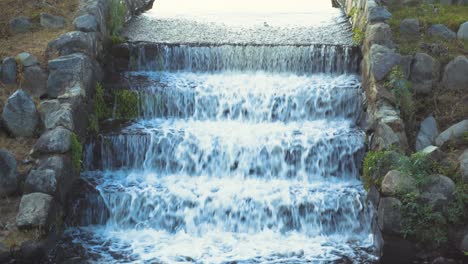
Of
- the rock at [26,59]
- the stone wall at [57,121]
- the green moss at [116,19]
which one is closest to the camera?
the stone wall at [57,121]

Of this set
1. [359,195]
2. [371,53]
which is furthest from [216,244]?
[371,53]

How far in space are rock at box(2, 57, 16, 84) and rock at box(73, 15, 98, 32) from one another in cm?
147

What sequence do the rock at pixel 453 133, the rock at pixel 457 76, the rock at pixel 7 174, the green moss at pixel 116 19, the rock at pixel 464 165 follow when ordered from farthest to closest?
the green moss at pixel 116 19 → the rock at pixel 457 76 → the rock at pixel 453 133 → the rock at pixel 7 174 → the rock at pixel 464 165

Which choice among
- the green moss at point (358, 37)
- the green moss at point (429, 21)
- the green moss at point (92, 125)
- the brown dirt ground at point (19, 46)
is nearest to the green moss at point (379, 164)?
the green moss at point (429, 21)

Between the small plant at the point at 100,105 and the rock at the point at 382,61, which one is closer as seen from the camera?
the rock at the point at 382,61

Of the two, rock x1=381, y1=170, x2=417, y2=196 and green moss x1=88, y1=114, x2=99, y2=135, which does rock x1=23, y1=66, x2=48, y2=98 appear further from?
rock x1=381, y1=170, x2=417, y2=196

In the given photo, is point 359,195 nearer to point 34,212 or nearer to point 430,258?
point 430,258

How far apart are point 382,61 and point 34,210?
18.8 ft

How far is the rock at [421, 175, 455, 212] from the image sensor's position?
7461mm

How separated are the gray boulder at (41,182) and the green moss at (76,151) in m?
0.67

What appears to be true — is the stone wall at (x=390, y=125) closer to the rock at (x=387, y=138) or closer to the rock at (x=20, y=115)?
the rock at (x=387, y=138)

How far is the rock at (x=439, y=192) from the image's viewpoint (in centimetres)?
746

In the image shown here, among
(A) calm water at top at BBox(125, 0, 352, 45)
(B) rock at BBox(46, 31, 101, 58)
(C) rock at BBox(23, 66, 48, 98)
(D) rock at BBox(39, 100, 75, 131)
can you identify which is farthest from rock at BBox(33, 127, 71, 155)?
(A) calm water at top at BBox(125, 0, 352, 45)

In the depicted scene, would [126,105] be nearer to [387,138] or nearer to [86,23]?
[86,23]
